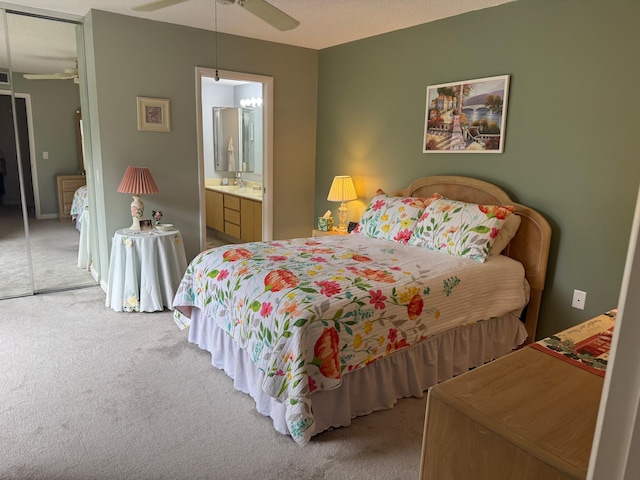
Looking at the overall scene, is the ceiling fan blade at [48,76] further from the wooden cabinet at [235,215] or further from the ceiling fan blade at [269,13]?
the ceiling fan blade at [269,13]

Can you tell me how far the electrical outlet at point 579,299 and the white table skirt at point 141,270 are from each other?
3118 mm

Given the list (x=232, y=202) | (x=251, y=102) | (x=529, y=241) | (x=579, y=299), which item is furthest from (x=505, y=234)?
(x=251, y=102)

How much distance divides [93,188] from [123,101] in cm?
89

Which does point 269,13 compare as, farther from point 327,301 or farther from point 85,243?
point 85,243

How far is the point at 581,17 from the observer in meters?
2.88

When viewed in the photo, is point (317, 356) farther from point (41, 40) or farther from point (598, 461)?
point (41, 40)

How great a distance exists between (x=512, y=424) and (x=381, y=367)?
152 centimetres

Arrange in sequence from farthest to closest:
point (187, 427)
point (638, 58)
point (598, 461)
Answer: point (638, 58) < point (187, 427) < point (598, 461)

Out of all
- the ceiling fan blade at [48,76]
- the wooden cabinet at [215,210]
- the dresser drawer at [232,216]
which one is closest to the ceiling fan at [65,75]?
the ceiling fan blade at [48,76]

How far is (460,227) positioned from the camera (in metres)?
3.16

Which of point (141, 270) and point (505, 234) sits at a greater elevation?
point (505, 234)

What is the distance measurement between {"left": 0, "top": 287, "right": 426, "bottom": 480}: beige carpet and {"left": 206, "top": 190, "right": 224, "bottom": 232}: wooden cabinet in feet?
10.7

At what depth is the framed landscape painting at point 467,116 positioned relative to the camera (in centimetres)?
338

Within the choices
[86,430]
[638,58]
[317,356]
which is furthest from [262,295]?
[638,58]
